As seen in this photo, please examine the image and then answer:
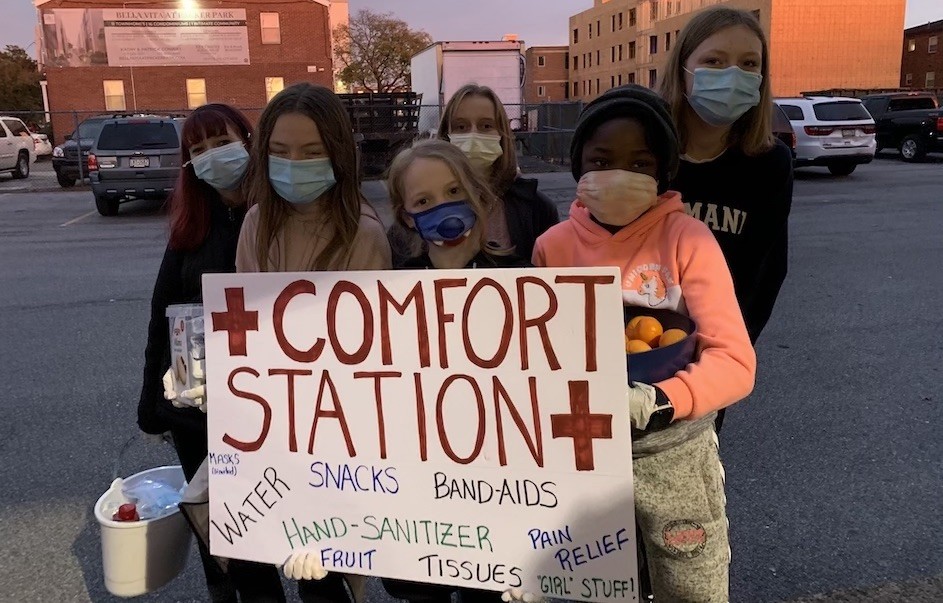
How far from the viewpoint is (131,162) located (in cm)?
1351

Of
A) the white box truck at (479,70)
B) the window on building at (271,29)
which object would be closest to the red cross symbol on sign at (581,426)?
→ the white box truck at (479,70)

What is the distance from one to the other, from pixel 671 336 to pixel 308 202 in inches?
47.7

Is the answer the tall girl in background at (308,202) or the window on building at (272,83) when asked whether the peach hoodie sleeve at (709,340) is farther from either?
the window on building at (272,83)

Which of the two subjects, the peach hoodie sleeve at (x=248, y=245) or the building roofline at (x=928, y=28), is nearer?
the peach hoodie sleeve at (x=248, y=245)

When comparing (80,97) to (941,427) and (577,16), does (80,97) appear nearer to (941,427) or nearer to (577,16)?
(941,427)

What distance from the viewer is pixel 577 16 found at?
73062 mm

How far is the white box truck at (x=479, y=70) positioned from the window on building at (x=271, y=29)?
16949mm

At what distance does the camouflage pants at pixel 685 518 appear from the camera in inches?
69.6

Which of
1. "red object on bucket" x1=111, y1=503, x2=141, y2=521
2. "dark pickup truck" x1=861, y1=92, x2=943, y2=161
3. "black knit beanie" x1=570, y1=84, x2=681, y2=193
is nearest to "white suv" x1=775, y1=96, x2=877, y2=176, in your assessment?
"dark pickup truck" x1=861, y1=92, x2=943, y2=161

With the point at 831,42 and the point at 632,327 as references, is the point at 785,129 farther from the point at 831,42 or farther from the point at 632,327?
the point at 831,42

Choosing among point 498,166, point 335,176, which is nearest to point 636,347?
point 335,176

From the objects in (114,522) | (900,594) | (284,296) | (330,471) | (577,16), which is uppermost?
(577,16)

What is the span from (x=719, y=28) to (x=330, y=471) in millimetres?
1738

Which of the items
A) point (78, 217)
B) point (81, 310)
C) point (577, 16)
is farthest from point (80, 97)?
point (577, 16)
